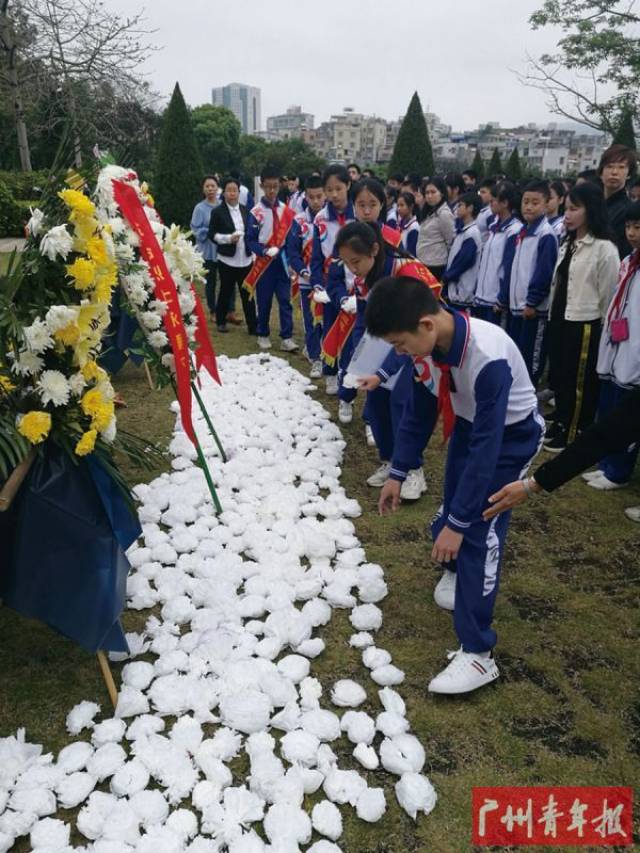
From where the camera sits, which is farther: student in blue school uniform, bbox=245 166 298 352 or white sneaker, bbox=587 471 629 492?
student in blue school uniform, bbox=245 166 298 352

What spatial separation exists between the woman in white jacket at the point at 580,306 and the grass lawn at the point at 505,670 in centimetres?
96

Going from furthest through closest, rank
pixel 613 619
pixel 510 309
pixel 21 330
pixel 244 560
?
pixel 510 309
pixel 244 560
pixel 613 619
pixel 21 330

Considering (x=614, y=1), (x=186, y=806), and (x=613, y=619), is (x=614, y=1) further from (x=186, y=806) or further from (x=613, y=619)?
(x=186, y=806)

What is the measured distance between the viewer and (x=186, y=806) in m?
1.89

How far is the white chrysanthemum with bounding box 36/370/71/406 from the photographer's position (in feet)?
6.68

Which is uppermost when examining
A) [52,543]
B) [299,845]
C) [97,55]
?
[97,55]

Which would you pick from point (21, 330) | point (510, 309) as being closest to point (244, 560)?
point (21, 330)

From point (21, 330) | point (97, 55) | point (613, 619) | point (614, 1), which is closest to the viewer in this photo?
point (21, 330)

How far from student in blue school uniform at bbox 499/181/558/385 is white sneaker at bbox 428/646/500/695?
3325 millimetres

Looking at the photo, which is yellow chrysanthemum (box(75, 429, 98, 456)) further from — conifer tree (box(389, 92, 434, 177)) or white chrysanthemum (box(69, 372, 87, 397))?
conifer tree (box(389, 92, 434, 177))

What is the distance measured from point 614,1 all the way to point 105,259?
14598 millimetres

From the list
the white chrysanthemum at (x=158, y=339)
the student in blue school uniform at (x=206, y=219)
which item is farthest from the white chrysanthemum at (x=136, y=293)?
the student in blue school uniform at (x=206, y=219)

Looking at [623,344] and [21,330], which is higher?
[21,330]

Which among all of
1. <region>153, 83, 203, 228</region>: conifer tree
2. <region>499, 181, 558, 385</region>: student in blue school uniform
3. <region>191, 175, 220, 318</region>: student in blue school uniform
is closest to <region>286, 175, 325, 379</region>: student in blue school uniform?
<region>191, 175, 220, 318</region>: student in blue school uniform
